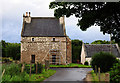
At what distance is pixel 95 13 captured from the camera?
1381 centimetres

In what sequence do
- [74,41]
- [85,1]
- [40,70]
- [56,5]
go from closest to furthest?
[85,1] → [56,5] → [40,70] → [74,41]

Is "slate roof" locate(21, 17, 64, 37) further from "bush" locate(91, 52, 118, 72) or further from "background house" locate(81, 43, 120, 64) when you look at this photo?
"bush" locate(91, 52, 118, 72)

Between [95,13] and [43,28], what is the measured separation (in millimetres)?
23153

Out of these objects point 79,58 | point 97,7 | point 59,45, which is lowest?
point 79,58

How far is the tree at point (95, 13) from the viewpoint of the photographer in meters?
13.7

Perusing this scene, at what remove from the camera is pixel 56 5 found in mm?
14438

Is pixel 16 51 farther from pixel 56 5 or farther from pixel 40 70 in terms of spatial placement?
pixel 56 5

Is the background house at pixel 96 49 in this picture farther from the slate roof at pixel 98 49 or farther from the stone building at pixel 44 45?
Answer: the stone building at pixel 44 45

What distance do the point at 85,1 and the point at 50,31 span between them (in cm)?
2258

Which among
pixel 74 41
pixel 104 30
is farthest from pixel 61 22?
pixel 104 30

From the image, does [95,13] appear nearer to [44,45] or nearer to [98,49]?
[44,45]

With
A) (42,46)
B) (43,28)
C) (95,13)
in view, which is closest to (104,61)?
(95,13)

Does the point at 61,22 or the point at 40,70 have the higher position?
the point at 61,22

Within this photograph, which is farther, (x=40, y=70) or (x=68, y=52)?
(x=68, y=52)
